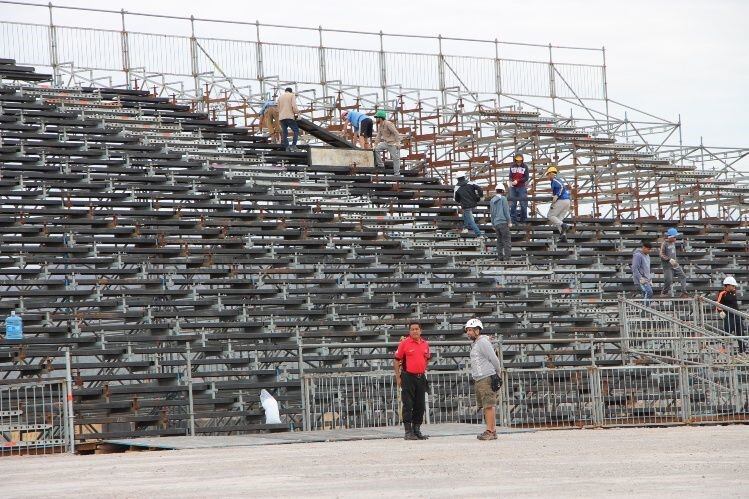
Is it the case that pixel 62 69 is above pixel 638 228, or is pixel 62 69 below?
above

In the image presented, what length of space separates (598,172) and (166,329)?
18.8m

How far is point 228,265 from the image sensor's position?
28188 millimetres

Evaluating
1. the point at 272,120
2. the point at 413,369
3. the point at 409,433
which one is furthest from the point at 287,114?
the point at 409,433

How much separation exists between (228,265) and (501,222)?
579cm

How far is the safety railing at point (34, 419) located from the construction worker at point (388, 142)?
602 inches

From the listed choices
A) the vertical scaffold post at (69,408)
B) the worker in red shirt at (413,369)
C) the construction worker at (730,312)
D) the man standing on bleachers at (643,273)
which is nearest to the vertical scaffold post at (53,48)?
the man standing on bleachers at (643,273)

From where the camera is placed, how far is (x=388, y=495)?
1241 cm

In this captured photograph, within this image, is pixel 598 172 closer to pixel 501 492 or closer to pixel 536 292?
pixel 536 292

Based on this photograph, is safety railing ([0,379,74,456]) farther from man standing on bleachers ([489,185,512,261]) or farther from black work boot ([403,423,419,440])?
man standing on bleachers ([489,185,512,261])

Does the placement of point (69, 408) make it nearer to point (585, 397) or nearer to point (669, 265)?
point (585, 397)

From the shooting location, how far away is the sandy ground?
12867 millimetres

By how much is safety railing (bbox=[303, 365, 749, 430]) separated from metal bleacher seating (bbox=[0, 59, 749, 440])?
1065mm

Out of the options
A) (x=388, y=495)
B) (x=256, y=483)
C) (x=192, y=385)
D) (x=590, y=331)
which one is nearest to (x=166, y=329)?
(x=192, y=385)

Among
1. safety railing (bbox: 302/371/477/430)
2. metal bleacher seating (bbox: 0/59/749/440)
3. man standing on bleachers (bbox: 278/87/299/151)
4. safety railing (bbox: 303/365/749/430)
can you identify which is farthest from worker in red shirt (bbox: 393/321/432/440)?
man standing on bleachers (bbox: 278/87/299/151)
